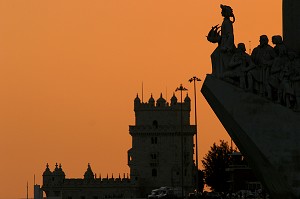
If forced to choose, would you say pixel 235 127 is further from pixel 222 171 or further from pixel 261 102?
pixel 222 171

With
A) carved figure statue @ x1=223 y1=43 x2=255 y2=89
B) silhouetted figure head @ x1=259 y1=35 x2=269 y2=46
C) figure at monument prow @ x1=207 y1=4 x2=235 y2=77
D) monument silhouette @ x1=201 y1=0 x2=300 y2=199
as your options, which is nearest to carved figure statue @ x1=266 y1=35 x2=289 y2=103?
monument silhouette @ x1=201 y1=0 x2=300 y2=199

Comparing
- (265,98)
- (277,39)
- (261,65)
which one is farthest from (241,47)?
(265,98)

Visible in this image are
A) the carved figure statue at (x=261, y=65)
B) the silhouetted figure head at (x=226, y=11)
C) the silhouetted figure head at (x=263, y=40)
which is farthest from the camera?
the silhouetted figure head at (x=226, y=11)

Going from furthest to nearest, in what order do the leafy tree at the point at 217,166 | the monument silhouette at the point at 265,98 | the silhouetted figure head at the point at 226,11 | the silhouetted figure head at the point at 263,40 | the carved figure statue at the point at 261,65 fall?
1. the leafy tree at the point at 217,166
2. the silhouetted figure head at the point at 226,11
3. the silhouetted figure head at the point at 263,40
4. the carved figure statue at the point at 261,65
5. the monument silhouette at the point at 265,98

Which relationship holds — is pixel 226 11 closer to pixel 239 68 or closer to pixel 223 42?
A: pixel 223 42

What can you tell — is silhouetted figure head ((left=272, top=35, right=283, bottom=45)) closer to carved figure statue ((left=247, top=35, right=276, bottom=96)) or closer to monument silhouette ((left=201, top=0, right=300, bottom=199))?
monument silhouette ((left=201, top=0, right=300, bottom=199))

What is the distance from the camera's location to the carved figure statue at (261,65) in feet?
143

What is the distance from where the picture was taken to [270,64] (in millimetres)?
43938

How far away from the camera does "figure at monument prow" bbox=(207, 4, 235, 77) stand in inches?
1738

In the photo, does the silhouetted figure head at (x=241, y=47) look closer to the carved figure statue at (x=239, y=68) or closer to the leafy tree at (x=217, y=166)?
the carved figure statue at (x=239, y=68)

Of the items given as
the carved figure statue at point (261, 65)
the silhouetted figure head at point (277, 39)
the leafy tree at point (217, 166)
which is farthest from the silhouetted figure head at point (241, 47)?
the leafy tree at point (217, 166)

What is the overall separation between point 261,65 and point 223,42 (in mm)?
1437

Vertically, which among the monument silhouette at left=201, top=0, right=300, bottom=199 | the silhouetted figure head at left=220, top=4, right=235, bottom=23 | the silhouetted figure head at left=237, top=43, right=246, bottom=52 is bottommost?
the monument silhouette at left=201, top=0, right=300, bottom=199

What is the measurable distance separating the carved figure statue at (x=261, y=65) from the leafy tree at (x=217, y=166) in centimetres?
9884
